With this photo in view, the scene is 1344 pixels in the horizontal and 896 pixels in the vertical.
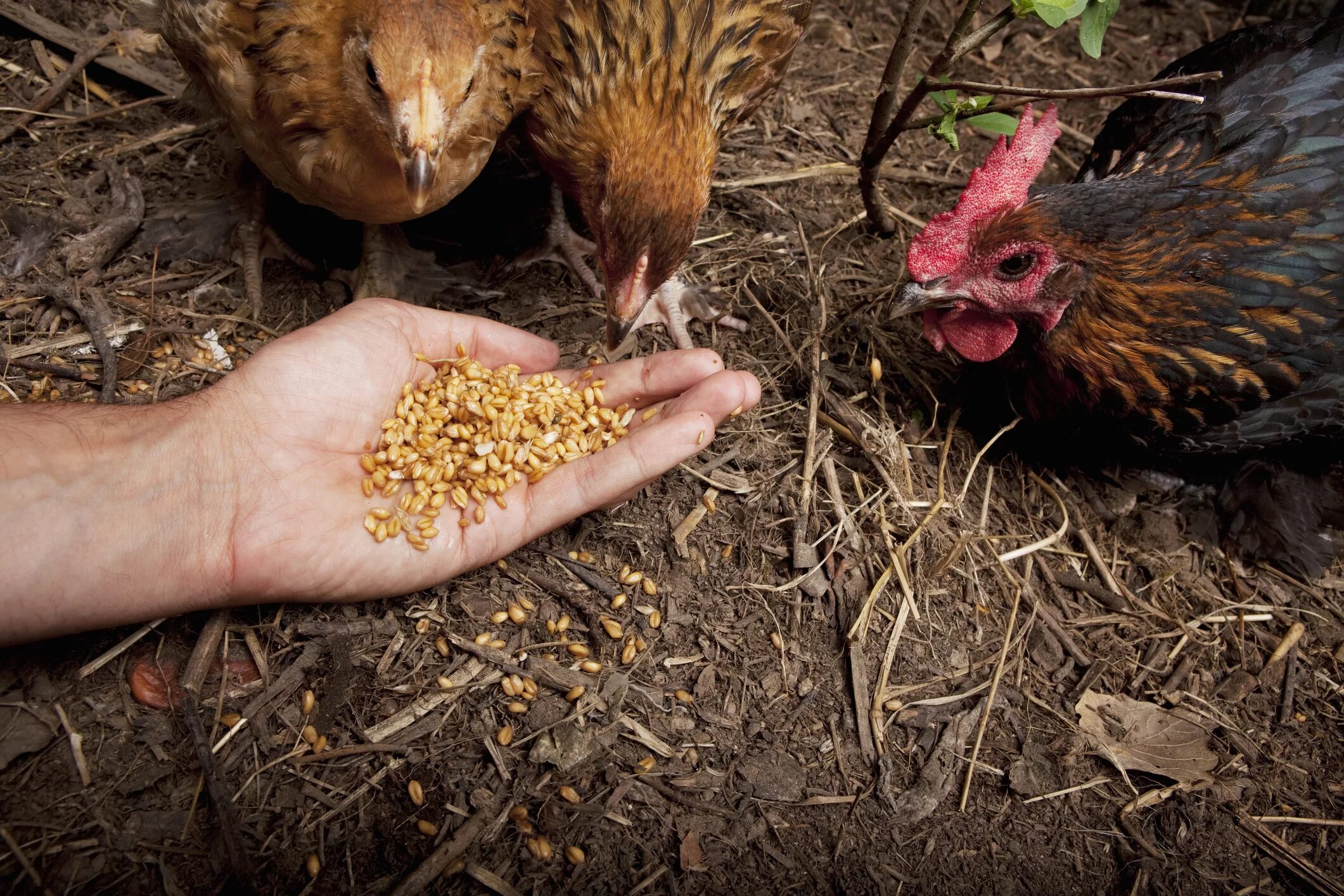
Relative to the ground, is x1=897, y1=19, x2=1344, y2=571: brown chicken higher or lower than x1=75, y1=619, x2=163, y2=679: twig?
higher

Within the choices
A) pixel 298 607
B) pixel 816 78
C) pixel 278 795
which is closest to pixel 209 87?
pixel 298 607

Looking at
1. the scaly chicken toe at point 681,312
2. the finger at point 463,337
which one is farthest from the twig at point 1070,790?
the finger at point 463,337

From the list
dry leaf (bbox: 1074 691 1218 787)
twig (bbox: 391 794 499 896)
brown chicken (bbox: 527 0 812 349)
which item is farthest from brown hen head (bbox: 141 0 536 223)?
dry leaf (bbox: 1074 691 1218 787)

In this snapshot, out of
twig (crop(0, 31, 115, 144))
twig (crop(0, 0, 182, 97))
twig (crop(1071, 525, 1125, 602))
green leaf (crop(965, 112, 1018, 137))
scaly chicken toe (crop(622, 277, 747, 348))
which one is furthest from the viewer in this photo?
twig (crop(0, 0, 182, 97))

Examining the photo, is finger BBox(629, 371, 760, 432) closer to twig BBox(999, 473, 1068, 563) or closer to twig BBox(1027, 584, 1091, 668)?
twig BBox(999, 473, 1068, 563)

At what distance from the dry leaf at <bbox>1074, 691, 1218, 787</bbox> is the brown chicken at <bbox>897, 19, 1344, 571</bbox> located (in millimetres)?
901

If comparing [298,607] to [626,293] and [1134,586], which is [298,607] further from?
[1134,586]

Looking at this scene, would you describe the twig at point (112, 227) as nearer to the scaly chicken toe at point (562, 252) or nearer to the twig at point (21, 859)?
the scaly chicken toe at point (562, 252)

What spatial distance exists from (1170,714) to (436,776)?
2.28m

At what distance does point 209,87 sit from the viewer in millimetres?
2697

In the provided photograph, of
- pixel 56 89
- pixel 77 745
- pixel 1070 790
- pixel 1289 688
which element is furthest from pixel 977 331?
pixel 56 89

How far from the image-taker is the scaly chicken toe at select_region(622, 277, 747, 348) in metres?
3.13

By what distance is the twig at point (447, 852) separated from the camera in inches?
74.2

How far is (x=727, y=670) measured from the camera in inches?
94.1
